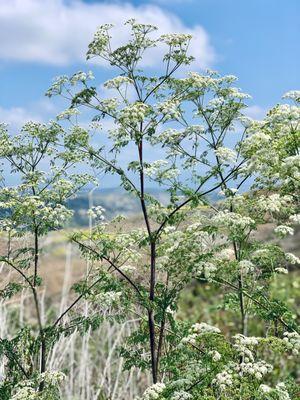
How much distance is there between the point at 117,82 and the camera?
647 cm

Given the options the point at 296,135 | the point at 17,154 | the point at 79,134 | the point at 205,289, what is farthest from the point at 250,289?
the point at 205,289

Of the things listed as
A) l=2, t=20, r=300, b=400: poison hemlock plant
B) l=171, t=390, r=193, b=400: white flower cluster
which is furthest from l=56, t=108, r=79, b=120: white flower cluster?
l=171, t=390, r=193, b=400: white flower cluster

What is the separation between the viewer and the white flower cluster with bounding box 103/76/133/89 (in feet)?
21.1

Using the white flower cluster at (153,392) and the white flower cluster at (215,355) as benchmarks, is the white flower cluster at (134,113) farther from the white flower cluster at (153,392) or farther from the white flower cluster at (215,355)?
the white flower cluster at (153,392)

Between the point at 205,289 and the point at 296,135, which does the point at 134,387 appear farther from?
the point at 205,289

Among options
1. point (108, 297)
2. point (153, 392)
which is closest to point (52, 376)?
Result: point (108, 297)

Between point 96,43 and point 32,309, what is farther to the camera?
point 32,309

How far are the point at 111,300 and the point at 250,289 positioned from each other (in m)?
1.69

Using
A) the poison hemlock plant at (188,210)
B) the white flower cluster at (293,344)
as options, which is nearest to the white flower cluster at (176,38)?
the poison hemlock plant at (188,210)

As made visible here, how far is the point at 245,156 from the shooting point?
6438 mm

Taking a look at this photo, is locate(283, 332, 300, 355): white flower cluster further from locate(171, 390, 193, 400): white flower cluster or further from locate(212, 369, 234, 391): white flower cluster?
locate(171, 390, 193, 400): white flower cluster

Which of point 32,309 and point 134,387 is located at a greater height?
point 32,309

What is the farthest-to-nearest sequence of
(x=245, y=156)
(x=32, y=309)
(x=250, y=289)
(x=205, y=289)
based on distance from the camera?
(x=205, y=289) → (x=32, y=309) → (x=250, y=289) → (x=245, y=156)

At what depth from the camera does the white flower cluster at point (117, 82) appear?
643 centimetres
